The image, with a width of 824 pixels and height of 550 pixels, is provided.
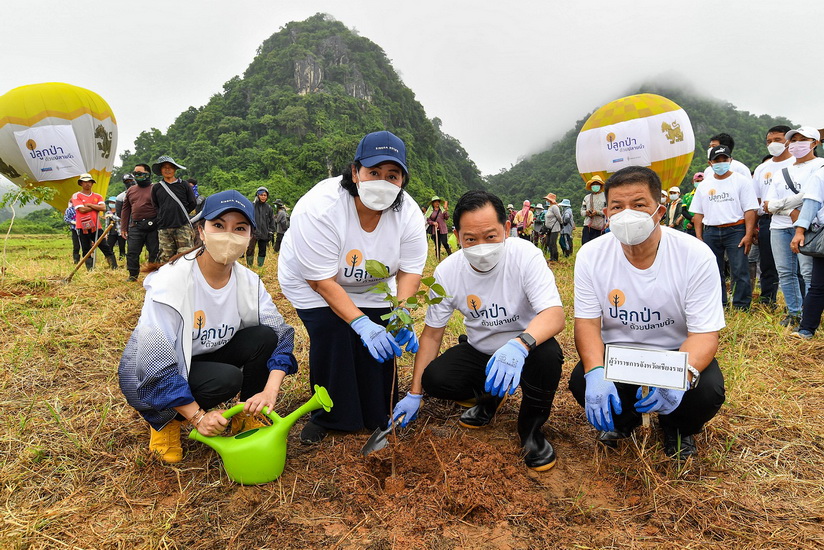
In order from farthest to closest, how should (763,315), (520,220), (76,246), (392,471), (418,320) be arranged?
(520,220) → (76,246) → (418,320) → (763,315) → (392,471)

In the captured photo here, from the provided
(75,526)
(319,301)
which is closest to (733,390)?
(319,301)

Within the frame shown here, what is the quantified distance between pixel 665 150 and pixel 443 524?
8465 millimetres

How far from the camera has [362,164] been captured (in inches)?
81.9

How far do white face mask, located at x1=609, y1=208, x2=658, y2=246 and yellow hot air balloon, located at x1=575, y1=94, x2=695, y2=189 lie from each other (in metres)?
7.12

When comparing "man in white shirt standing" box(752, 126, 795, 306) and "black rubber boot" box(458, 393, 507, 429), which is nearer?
"black rubber boot" box(458, 393, 507, 429)

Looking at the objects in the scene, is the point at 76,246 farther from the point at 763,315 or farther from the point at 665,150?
the point at 665,150

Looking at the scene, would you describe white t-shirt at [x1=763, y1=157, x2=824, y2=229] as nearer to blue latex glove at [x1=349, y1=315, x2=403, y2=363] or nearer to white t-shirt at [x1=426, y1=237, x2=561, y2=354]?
white t-shirt at [x1=426, y1=237, x2=561, y2=354]

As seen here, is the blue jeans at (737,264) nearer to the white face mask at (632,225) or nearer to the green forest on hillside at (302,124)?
the white face mask at (632,225)

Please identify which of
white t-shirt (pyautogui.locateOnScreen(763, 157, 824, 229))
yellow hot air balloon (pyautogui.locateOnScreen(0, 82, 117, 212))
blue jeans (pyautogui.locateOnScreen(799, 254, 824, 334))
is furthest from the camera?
yellow hot air balloon (pyautogui.locateOnScreen(0, 82, 117, 212))

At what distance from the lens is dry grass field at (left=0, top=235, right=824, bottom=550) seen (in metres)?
1.58

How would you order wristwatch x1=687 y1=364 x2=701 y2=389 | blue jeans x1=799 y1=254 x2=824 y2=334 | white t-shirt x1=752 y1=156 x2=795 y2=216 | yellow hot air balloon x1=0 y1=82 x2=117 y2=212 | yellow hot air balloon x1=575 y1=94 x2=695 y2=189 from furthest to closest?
yellow hot air balloon x1=0 y1=82 x2=117 y2=212 < yellow hot air balloon x1=575 y1=94 x2=695 y2=189 < white t-shirt x1=752 y1=156 x2=795 y2=216 < blue jeans x1=799 y1=254 x2=824 y2=334 < wristwatch x1=687 y1=364 x2=701 y2=389

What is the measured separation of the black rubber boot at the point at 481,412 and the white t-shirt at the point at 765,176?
370 cm

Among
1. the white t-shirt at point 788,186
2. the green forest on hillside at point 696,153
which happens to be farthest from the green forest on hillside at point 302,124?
the white t-shirt at point 788,186

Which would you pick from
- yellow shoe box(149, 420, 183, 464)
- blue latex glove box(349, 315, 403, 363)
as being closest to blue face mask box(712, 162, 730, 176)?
blue latex glove box(349, 315, 403, 363)
